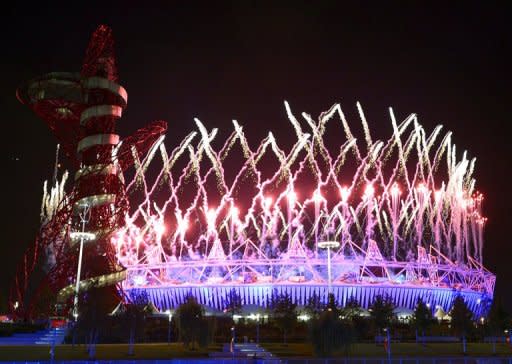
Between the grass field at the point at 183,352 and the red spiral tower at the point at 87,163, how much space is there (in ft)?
35.2

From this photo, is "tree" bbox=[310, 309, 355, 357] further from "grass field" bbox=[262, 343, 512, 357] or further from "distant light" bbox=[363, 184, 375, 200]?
"distant light" bbox=[363, 184, 375, 200]

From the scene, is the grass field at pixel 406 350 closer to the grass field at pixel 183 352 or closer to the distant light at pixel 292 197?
the grass field at pixel 183 352

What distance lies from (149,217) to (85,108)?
46.6 ft

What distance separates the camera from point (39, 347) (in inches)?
1471

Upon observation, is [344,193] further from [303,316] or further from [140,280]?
[140,280]

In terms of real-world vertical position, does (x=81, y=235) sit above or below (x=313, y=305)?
above

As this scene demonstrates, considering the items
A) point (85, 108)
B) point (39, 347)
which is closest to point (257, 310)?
point (85, 108)

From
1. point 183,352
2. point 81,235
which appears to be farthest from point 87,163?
point 183,352

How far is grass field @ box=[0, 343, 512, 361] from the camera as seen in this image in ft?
107

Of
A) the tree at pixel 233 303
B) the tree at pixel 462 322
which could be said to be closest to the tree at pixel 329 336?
the tree at pixel 462 322

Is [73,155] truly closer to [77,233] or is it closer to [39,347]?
[77,233]

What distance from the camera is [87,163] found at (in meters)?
50.8

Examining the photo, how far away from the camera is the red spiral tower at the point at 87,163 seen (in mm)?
49594

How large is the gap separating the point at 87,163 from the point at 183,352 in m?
21.7
